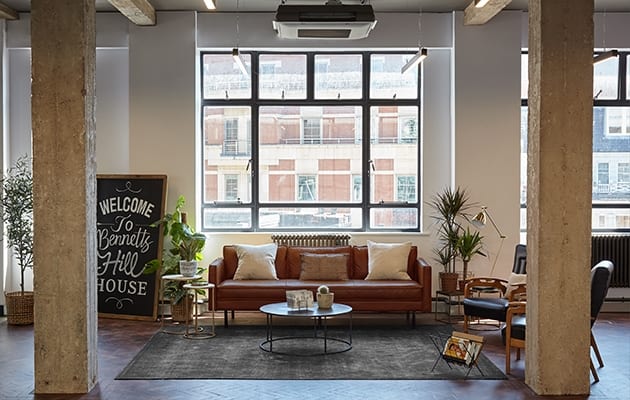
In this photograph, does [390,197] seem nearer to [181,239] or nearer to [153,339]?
[181,239]

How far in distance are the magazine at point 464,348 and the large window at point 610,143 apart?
424 cm

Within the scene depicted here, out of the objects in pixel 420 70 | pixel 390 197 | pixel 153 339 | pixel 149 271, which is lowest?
pixel 153 339

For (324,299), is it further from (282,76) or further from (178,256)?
(282,76)

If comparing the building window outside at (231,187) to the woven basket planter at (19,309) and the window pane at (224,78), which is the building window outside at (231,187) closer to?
the window pane at (224,78)

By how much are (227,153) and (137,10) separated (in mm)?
2269

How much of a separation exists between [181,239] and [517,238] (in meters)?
4.23

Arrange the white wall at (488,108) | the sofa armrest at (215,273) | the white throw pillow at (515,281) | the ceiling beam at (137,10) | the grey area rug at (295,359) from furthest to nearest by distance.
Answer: the white wall at (488,108)
the sofa armrest at (215,273)
the ceiling beam at (137,10)
the white throw pillow at (515,281)
the grey area rug at (295,359)

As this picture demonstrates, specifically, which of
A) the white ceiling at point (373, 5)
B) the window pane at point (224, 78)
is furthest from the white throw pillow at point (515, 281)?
the window pane at point (224, 78)

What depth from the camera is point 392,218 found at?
33.6ft

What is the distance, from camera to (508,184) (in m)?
9.77

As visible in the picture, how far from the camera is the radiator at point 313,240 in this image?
9.86 m

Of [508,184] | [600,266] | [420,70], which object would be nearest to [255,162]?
[420,70]

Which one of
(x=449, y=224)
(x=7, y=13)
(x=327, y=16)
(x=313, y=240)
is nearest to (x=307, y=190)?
(x=313, y=240)

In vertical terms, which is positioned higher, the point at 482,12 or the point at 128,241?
the point at 482,12
